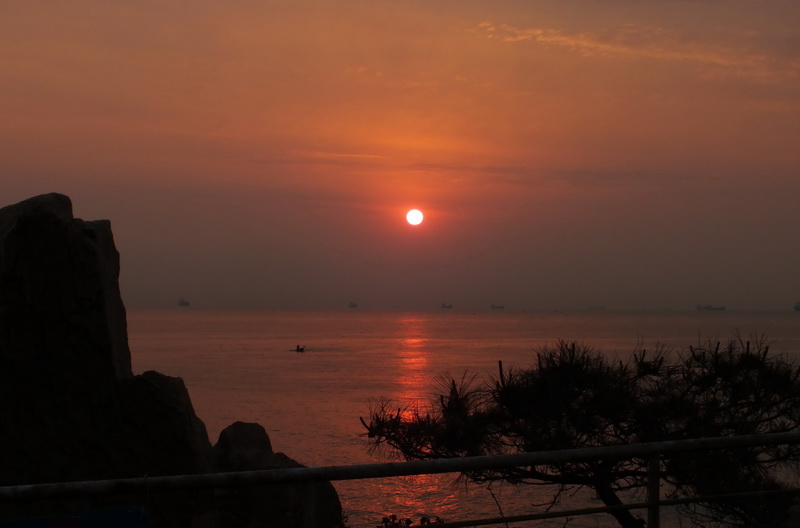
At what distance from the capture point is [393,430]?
9227mm

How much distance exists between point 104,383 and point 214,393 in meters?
43.1

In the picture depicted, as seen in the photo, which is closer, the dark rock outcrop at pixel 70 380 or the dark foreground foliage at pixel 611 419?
the dark foreground foliage at pixel 611 419

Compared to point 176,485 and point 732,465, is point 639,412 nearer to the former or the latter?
point 732,465

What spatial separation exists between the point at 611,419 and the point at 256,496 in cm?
524

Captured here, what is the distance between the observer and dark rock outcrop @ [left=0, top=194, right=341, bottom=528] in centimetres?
904

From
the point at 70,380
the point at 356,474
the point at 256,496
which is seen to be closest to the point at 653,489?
the point at 356,474

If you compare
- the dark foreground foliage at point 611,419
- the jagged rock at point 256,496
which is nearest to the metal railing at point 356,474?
the dark foreground foliage at point 611,419

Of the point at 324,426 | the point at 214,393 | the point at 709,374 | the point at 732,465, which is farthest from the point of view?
the point at 214,393

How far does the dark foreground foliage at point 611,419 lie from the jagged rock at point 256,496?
2.39 metres

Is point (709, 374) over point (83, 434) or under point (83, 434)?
over

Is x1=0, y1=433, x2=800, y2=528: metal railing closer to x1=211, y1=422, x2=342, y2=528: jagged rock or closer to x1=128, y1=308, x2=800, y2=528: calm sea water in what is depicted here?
x1=128, y1=308, x2=800, y2=528: calm sea water

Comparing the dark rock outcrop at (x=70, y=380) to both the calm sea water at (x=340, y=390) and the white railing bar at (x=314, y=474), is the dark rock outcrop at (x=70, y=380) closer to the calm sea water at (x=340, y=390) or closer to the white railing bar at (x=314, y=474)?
the calm sea water at (x=340, y=390)

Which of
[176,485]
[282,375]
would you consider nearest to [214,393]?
[282,375]

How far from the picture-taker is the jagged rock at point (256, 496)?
1129cm
